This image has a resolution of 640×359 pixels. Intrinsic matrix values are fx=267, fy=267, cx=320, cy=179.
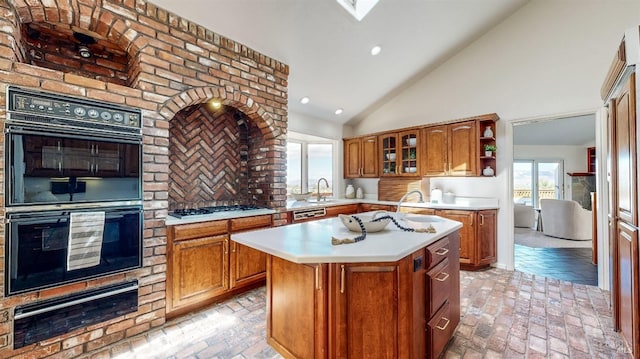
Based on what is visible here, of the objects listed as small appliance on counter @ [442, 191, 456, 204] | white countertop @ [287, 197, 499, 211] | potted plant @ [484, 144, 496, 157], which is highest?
potted plant @ [484, 144, 496, 157]

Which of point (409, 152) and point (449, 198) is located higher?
point (409, 152)

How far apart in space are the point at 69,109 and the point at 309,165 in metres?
3.50

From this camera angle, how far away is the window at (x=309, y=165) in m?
4.72

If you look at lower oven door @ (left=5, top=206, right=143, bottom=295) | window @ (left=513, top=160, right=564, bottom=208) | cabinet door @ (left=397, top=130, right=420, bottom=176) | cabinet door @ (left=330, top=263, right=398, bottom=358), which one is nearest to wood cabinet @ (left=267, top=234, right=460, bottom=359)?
cabinet door @ (left=330, top=263, right=398, bottom=358)

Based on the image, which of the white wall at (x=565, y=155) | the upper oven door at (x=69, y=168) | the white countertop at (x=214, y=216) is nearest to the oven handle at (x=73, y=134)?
the upper oven door at (x=69, y=168)

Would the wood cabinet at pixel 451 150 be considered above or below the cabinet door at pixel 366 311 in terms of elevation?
above

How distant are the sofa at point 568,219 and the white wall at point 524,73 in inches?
98.9

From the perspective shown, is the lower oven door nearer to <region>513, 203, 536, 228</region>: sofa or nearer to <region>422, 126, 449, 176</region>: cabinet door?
<region>422, 126, 449, 176</region>: cabinet door

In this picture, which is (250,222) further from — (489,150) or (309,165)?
(489,150)

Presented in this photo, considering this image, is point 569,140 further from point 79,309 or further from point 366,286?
point 79,309

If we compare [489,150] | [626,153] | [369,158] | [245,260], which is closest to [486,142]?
[489,150]

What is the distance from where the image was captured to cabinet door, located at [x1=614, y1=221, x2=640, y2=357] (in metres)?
1.61

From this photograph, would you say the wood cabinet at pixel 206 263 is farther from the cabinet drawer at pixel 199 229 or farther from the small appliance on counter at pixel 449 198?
the small appliance on counter at pixel 449 198

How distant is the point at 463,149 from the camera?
12.7 feet
